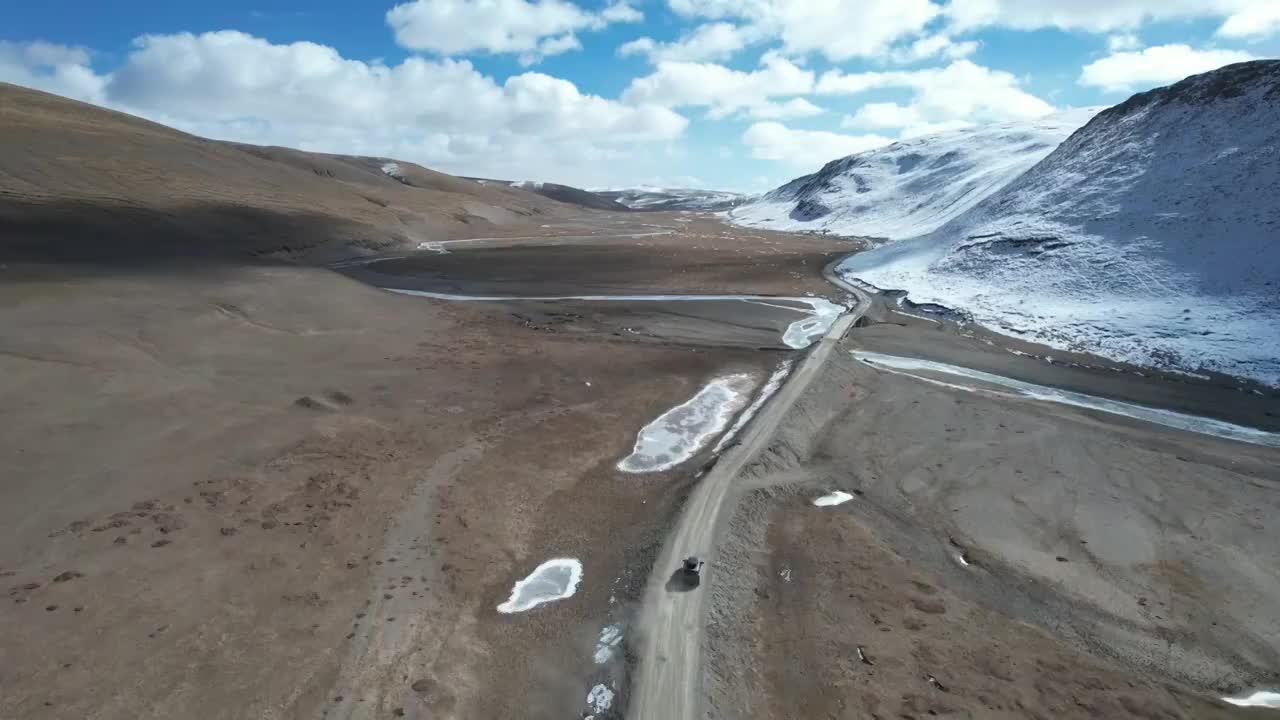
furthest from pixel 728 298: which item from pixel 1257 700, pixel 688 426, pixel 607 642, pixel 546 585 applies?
pixel 1257 700

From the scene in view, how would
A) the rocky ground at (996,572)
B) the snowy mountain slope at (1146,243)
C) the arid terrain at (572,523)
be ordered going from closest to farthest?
the arid terrain at (572,523) → the rocky ground at (996,572) → the snowy mountain slope at (1146,243)

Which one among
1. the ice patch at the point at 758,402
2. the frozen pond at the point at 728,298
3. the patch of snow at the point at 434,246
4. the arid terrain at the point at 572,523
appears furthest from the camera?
the patch of snow at the point at 434,246

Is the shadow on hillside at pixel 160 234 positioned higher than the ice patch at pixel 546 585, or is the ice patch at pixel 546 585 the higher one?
the shadow on hillside at pixel 160 234

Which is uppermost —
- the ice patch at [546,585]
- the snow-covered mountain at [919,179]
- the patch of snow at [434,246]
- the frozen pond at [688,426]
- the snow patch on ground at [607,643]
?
the snow-covered mountain at [919,179]

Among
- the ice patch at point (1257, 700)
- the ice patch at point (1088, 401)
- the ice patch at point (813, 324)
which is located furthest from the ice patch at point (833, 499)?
the ice patch at point (813, 324)

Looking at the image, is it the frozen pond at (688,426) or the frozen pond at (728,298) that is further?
the frozen pond at (728,298)

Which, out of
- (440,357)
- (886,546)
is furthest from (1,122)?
(886,546)

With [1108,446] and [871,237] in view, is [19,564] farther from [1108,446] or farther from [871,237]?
[871,237]

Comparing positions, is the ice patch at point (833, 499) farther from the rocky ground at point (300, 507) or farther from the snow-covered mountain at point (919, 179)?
the snow-covered mountain at point (919, 179)
